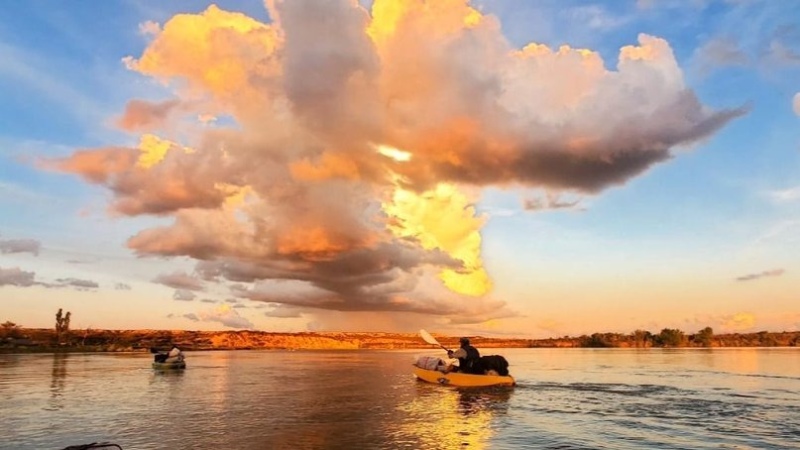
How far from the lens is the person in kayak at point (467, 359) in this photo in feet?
172

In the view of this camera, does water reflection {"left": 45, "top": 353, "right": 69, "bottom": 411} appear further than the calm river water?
Yes

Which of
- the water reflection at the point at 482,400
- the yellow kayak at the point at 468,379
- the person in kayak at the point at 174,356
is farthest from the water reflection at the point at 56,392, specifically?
the yellow kayak at the point at 468,379

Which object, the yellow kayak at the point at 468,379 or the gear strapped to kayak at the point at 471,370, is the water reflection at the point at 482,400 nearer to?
the yellow kayak at the point at 468,379

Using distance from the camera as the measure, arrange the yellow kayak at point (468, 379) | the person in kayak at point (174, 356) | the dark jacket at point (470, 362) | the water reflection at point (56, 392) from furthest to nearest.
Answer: the person in kayak at point (174, 356) → the dark jacket at point (470, 362) → the yellow kayak at point (468, 379) → the water reflection at point (56, 392)

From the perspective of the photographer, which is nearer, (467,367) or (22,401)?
(22,401)

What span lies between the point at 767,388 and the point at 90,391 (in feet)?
200

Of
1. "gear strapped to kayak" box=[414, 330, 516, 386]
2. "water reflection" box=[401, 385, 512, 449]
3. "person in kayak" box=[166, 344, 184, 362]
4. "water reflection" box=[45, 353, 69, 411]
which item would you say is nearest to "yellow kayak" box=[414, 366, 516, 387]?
"gear strapped to kayak" box=[414, 330, 516, 386]

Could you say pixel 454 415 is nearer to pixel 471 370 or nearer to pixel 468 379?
pixel 468 379

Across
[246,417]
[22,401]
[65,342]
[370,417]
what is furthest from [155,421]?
[65,342]

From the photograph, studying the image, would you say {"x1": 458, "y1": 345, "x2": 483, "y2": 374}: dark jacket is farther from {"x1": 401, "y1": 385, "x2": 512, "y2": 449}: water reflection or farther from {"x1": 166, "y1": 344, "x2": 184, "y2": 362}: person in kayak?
{"x1": 166, "y1": 344, "x2": 184, "y2": 362}: person in kayak

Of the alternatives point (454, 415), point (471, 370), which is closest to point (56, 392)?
point (454, 415)

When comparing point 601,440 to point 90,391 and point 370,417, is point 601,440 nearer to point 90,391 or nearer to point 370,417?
point 370,417

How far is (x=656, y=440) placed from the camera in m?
26.7

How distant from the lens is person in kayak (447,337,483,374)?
172ft
